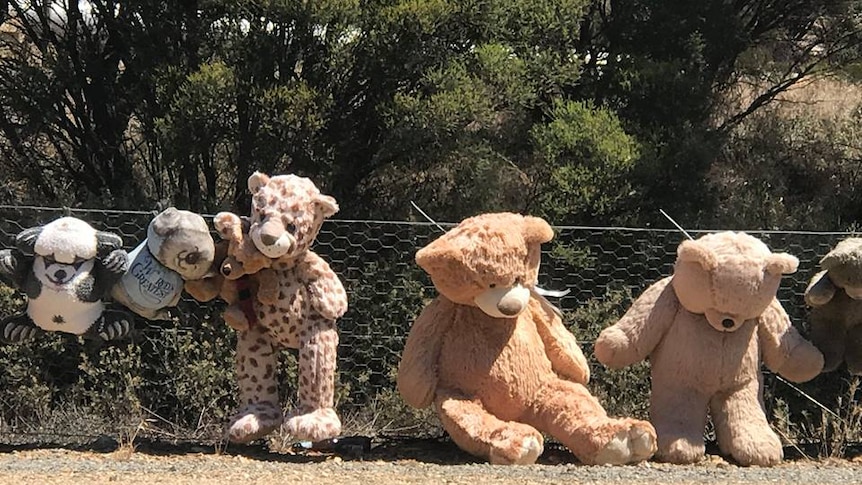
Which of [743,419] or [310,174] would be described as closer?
[743,419]

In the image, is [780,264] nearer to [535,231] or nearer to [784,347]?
[784,347]

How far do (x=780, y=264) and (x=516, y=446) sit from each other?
1.38m

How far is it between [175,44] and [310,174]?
1174 millimetres

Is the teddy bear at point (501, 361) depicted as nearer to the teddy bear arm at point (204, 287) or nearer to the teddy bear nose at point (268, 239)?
the teddy bear nose at point (268, 239)

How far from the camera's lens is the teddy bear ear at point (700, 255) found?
450 centimetres

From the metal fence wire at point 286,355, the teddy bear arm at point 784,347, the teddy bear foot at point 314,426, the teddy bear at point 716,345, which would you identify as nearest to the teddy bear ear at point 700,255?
the teddy bear at point 716,345

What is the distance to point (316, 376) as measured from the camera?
181 inches

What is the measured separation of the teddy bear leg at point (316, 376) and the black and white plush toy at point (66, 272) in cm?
83

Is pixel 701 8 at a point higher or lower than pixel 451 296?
higher

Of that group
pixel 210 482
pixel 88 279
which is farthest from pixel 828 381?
pixel 88 279

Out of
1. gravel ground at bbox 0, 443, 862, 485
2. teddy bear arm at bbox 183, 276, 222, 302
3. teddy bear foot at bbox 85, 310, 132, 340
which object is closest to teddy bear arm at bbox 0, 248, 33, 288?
teddy bear foot at bbox 85, 310, 132, 340

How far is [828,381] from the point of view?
5.98 meters

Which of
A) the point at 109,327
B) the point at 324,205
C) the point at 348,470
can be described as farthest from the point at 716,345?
the point at 109,327

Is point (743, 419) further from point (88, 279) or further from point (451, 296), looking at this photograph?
point (88, 279)
